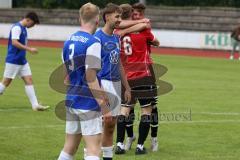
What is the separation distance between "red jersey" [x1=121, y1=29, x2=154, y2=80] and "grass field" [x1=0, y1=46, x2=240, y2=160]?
1270 millimetres

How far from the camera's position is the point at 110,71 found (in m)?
9.64

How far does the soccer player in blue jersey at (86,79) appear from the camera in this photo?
7918mm

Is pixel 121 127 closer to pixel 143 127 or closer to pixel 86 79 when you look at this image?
pixel 143 127

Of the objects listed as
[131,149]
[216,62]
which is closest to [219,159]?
[131,149]

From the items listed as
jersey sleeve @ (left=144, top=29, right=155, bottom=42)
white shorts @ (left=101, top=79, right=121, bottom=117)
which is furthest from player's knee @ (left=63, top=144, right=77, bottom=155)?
jersey sleeve @ (left=144, top=29, right=155, bottom=42)

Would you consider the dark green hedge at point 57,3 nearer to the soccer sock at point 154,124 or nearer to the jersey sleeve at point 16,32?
the jersey sleeve at point 16,32

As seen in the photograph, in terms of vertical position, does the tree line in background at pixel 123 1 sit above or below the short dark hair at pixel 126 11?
below

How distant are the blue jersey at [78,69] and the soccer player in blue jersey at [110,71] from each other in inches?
46.1

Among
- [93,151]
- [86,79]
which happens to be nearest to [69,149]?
[93,151]

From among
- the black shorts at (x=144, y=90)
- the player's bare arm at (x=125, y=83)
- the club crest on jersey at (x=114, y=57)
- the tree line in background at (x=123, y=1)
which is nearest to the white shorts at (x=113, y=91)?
the player's bare arm at (x=125, y=83)

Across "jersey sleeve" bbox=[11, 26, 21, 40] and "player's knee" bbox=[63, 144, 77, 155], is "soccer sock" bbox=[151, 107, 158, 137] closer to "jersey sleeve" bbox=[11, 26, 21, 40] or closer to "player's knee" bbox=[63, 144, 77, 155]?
"player's knee" bbox=[63, 144, 77, 155]

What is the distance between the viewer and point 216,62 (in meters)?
34.8

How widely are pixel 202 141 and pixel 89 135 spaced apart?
454 centimetres

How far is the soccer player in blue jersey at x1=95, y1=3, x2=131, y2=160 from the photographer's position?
30.2 feet
